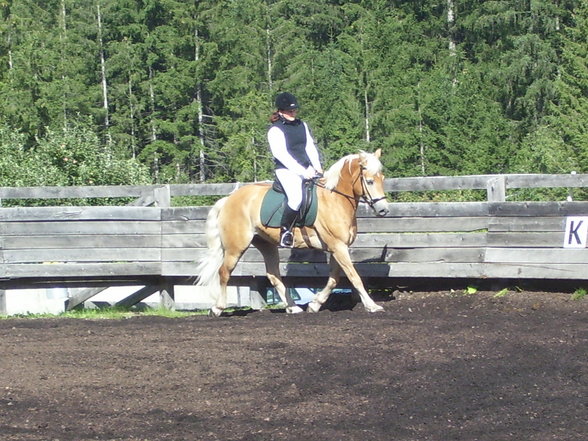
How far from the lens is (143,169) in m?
27.6

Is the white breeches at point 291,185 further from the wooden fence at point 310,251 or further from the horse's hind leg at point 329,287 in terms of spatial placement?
the wooden fence at point 310,251

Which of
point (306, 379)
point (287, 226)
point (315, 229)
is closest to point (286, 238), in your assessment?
point (287, 226)

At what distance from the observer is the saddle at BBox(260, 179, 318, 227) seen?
1156cm

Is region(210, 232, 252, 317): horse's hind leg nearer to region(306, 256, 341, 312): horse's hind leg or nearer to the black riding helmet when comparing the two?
region(306, 256, 341, 312): horse's hind leg

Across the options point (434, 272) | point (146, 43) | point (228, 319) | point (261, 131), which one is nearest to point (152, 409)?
point (228, 319)

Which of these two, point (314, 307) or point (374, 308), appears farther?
point (314, 307)

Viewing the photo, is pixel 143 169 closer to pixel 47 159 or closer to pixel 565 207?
pixel 47 159

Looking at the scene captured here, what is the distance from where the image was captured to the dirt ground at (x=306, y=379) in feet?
20.4

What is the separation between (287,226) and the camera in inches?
457

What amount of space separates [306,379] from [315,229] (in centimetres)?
431

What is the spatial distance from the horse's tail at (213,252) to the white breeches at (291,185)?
3.18 feet

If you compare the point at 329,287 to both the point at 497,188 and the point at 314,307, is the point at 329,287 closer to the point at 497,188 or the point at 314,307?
the point at 314,307

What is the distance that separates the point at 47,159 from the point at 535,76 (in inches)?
1194

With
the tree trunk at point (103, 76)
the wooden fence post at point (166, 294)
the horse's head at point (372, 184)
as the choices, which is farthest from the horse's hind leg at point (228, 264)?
the tree trunk at point (103, 76)
